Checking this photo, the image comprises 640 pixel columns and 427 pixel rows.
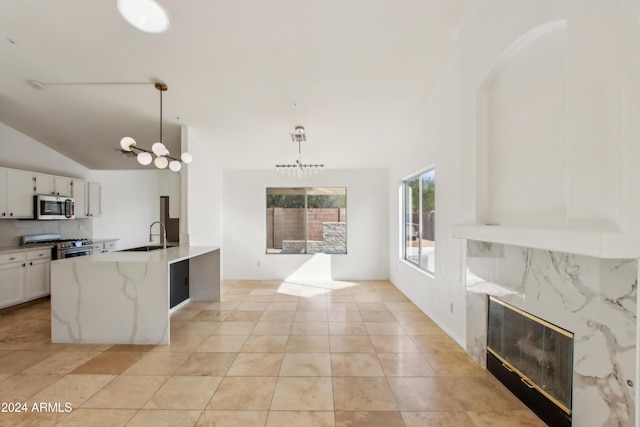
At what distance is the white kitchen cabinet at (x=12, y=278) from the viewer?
12.8 feet

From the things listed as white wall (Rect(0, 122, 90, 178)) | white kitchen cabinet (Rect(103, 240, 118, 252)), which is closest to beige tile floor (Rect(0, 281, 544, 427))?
white kitchen cabinet (Rect(103, 240, 118, 252))

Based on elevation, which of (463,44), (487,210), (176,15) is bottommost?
(487,210)

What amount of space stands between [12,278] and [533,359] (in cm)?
656

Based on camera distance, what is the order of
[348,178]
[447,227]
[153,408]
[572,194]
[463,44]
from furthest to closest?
[348,178] < [447,227] < [463,44] < [153,408] < [572,194]

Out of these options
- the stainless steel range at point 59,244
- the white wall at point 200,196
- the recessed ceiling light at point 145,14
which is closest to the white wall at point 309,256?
the white wall at point 200,196

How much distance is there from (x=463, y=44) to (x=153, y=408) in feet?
13.8

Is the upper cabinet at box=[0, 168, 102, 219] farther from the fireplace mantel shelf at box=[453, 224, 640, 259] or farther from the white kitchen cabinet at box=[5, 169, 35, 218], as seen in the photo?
the fireplace mantel shelf at box=[453, 224, 640, 259]

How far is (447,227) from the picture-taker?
326 cm

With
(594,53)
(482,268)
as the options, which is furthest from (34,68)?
(482,268)

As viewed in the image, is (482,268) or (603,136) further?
(482,268)

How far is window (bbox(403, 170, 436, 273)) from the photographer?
404cm

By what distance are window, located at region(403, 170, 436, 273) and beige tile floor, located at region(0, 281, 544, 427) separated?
1041 millimetres

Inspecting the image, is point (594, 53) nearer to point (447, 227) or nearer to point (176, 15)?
point (447, 227)

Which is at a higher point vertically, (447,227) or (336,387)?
(447,227)
